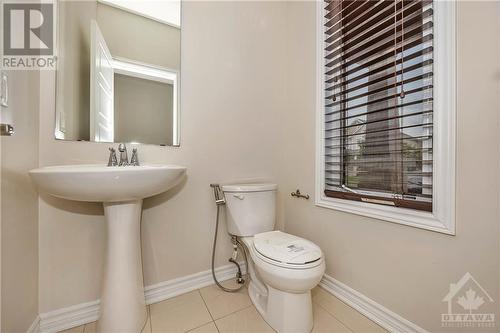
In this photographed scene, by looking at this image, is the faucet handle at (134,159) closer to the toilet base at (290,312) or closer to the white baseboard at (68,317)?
the white baseboard at (68,317)

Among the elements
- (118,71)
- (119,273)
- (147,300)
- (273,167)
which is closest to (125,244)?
(119,273)

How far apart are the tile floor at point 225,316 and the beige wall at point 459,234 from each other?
0.50 ft

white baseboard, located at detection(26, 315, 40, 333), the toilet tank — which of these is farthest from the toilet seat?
white baseboard, located at detection(26, 315, 40, 333)

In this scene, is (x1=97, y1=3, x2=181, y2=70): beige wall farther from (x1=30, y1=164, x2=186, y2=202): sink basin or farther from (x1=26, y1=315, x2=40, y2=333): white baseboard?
(x1=26, y1=315, x2=40, y2=333): white baseboard

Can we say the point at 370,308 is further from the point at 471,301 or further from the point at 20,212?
the point at 20,212

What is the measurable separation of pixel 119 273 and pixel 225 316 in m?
0.59

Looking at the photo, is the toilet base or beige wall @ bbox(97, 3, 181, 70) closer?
the toilet base

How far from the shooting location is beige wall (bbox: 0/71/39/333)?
77 cm

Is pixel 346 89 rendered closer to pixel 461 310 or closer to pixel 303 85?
pixel 303 85

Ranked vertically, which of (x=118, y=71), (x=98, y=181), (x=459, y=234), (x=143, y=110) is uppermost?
(x=118, y=71)

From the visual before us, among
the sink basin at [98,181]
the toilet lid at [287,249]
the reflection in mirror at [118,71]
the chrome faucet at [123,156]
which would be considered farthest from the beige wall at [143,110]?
the toilet lid at [287,249]

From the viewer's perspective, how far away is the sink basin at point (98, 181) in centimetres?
73

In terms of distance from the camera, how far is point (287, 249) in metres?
1.06

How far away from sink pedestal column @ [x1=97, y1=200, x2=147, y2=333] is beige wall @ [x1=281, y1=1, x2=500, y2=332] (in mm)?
1099
